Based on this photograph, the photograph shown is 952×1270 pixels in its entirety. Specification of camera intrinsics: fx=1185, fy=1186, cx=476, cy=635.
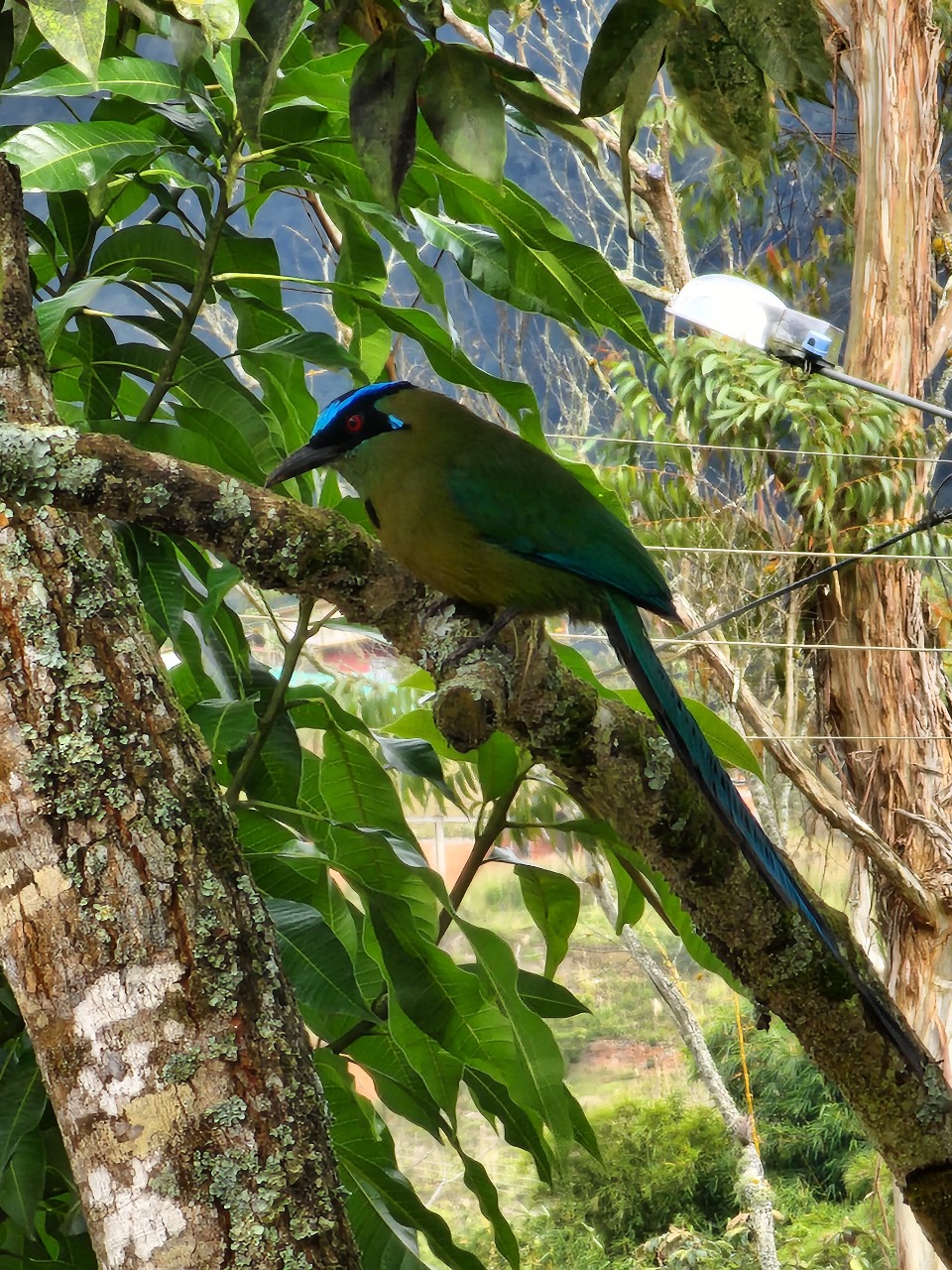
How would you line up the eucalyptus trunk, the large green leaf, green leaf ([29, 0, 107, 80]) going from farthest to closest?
the eucalyptus trunk → the large green leaf → green leaf ([29, 0, 107, 80])

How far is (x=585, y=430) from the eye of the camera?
5.28 m

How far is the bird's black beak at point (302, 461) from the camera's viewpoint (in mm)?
1038

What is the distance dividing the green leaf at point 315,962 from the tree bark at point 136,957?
204mm

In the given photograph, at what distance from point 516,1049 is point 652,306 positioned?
5608mm

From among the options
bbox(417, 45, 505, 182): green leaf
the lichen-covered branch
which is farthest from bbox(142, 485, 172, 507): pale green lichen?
bbox(417, 45, 505, 182): green leaf

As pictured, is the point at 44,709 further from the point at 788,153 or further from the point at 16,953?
the point at 788,153

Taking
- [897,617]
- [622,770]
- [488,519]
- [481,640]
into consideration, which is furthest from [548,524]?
[897,617]

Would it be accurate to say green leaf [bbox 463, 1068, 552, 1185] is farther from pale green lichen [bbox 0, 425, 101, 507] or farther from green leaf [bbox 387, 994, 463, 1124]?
pale green lichen [bbox 0, 425, 101, 507]

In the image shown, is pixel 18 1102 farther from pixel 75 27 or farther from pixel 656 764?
pixel 75 27

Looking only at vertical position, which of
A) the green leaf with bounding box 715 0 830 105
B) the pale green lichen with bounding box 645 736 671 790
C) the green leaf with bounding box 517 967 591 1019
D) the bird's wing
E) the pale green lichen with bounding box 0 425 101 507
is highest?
the green leaf with bounding box 715 0 830 105

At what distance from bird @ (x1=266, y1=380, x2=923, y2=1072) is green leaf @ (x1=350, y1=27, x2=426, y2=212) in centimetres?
51

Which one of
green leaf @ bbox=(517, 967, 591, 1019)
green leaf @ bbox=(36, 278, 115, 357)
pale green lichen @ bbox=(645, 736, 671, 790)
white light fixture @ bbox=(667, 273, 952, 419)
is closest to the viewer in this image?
pale green lichen @ bbox=(645, 736, 671, 790)

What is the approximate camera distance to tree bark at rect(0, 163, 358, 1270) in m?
0.68

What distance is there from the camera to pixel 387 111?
1.55 ft
